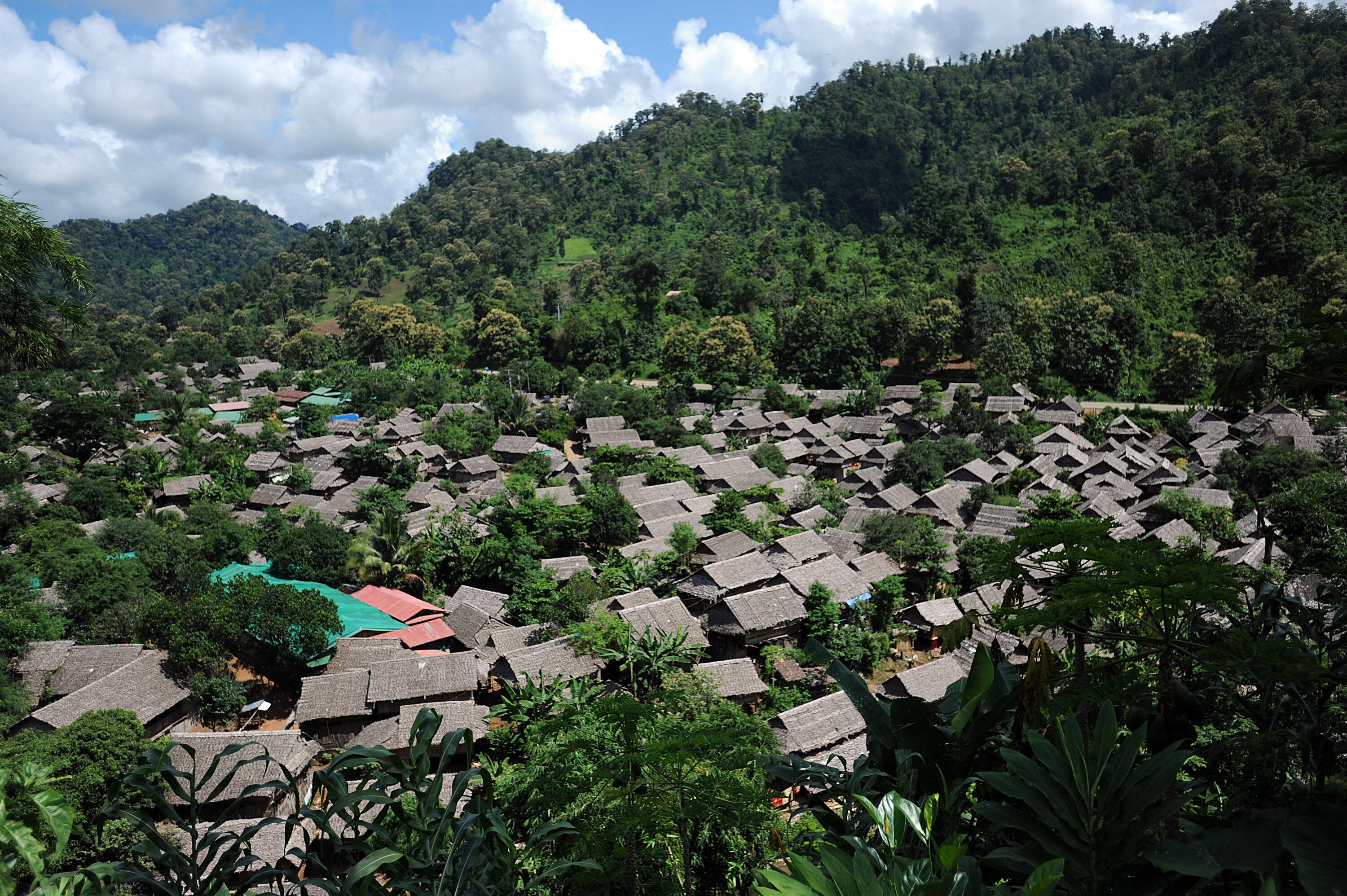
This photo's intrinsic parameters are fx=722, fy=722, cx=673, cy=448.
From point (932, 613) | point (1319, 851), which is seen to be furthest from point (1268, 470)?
point (1319, 851)

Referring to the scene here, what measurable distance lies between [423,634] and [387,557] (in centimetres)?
491

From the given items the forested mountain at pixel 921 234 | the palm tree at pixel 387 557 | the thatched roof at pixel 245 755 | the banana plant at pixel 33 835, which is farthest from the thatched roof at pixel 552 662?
the forested mountain at pixel 921 234

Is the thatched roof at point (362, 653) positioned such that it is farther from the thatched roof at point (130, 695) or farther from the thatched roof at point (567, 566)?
the thatched roof at point (567, 566)

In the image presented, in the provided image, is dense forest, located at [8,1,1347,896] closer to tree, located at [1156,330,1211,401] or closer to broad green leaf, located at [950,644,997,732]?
broad green leaf, located at [950,644,997,732]

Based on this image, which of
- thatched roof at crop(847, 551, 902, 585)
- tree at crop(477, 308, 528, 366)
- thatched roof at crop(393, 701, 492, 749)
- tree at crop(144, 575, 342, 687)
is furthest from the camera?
tree at crop(477, 308, 528, 366)

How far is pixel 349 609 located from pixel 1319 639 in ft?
72.4

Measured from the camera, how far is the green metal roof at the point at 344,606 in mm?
20422

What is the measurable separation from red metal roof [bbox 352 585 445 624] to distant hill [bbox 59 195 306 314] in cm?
11478

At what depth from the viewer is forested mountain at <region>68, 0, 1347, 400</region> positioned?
45969mm

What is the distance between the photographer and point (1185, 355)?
40.2 metres

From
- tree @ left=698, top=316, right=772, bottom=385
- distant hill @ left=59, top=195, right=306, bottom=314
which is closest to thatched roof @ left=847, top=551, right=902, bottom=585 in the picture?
tree @ left=698, top=316, right=772, bottom=385

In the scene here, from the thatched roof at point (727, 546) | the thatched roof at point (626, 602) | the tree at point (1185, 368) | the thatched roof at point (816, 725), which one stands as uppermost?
the tree at point (1185, 368)

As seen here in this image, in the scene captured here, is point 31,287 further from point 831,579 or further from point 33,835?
point 831,579

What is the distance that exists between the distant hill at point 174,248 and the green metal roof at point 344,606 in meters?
110
